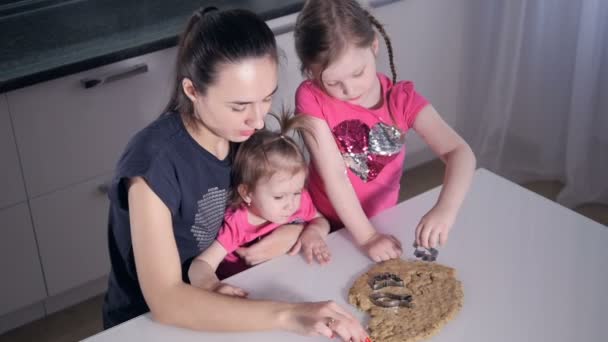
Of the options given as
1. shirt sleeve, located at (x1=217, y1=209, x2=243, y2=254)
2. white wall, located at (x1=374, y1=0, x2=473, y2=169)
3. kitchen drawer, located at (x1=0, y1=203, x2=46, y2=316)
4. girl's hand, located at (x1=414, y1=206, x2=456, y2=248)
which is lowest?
kitchen drawer, located at (x1=0, y1=203, x2=46, y2=316)

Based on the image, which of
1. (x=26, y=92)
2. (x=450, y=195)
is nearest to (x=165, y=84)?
(x=26, y=92)

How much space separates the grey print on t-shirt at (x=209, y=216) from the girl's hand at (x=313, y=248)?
165mm

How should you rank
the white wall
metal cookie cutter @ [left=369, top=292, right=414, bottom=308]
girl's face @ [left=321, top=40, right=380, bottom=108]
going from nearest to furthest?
metal cookie cutter @ [left=369, top=292, right=414, bottom=308] → girl's face @ [left=321, top=40, right=380, bottom=108] → the white wall

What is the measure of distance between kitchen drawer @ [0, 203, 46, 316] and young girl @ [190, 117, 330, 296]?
934 millimetres

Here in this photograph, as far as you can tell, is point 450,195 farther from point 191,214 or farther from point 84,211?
point 84,211

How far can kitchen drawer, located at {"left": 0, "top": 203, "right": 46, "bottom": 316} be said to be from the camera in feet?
7.19

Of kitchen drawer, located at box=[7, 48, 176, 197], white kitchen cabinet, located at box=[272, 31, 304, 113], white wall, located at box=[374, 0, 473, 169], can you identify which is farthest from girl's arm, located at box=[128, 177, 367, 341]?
white wall, located at box=[374, 0, 473, 169]

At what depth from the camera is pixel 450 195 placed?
1.44m

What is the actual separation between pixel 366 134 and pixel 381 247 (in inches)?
13.0

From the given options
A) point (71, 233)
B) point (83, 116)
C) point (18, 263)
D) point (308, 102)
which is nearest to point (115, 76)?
point (83, 116)

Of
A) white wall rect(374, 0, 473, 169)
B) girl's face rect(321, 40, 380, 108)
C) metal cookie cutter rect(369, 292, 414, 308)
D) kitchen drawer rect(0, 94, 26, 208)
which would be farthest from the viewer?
white wall rect(374, 0, 473, 169)

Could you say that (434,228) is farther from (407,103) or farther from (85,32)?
(85,32)

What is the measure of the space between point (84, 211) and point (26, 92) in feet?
1.41

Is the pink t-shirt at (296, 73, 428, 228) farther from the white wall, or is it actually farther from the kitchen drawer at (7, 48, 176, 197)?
the white wall
